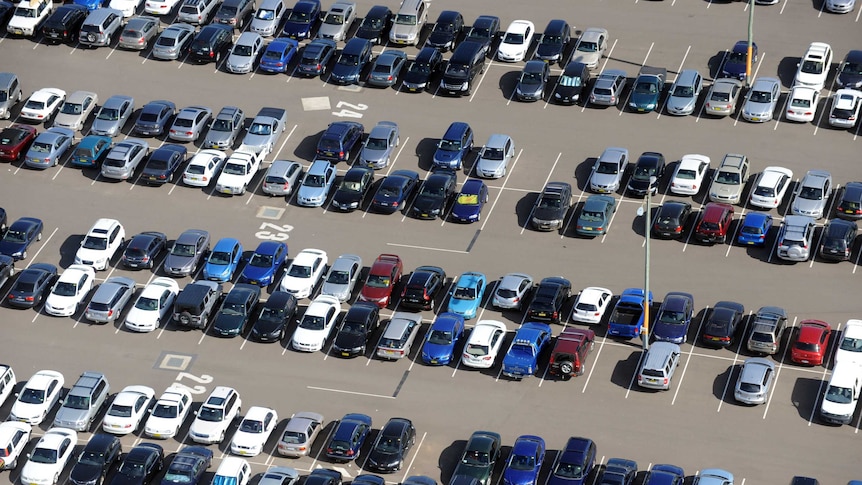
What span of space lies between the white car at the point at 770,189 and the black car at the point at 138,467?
3599 cm

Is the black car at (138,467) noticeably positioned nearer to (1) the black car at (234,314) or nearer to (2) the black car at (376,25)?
(1) the black car at (234,314)

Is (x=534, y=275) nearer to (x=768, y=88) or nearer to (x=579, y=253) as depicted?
(x=579, y=253)

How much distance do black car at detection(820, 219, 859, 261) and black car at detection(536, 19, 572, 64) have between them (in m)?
23.2

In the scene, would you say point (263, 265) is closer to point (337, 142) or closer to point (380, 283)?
point (380, 283)

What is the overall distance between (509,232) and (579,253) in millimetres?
4219

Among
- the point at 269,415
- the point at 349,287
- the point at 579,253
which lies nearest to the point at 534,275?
the point at 579,253

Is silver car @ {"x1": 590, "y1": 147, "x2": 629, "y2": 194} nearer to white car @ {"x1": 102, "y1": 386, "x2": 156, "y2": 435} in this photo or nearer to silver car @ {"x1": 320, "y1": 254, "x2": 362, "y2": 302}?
silver car @ {"x1": 320, "y1": 254, "x2": 362, "y2": 302}

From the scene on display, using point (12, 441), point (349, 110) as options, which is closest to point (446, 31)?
point (349, 110)

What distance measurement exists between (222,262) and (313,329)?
763 centimetres

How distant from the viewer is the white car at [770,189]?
11244 cm

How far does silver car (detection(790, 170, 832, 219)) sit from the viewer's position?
111 meters

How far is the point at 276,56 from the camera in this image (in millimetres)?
125188

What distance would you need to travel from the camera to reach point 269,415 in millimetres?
99500

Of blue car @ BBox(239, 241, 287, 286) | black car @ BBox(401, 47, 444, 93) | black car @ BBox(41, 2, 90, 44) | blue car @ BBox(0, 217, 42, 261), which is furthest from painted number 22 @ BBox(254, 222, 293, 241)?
black car @ BBox(41, 2, 90, 44)
